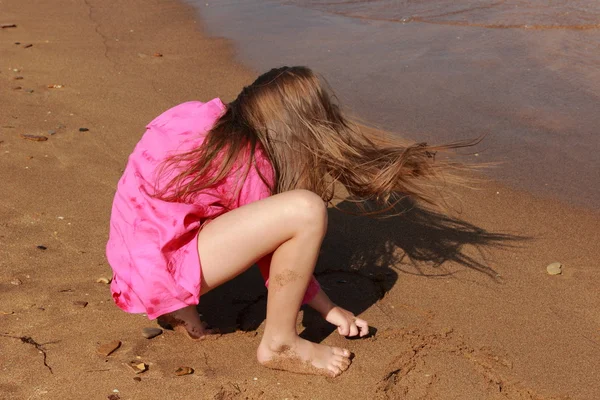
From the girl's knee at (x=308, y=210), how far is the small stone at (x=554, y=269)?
1243 millimetres

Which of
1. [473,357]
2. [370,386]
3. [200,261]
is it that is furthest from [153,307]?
[473,357]

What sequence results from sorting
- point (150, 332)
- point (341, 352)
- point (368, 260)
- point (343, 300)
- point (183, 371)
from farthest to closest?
point (368, 260)
point (343, 300)
point (150, 332)
point (341, 352)
point (183, 371)

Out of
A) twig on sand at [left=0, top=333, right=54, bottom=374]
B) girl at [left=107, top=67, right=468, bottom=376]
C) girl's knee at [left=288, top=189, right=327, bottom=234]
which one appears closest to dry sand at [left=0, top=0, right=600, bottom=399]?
twig on sand at [left=0, top=333, right=54, bottom=374]

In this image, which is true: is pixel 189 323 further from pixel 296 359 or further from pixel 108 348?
pixel 296 359

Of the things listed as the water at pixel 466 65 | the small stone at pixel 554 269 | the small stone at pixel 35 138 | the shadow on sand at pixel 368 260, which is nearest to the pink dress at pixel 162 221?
the shadow on sand at pixel 368 260

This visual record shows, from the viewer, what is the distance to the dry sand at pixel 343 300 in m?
2.69

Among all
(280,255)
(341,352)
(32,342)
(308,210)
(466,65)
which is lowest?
(466,65)

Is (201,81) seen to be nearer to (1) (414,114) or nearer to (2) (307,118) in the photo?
(1) (414,114)

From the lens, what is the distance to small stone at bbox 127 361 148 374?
2.69 metres

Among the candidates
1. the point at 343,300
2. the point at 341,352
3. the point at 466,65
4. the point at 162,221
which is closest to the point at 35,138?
the point at 162,221

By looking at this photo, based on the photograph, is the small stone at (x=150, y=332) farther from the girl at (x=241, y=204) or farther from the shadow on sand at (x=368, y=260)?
the shadow on sand at (x=368, y=260)

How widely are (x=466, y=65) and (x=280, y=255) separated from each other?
11.8 ft

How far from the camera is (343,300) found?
3262 millimetres

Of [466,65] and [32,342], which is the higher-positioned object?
[32,342]
